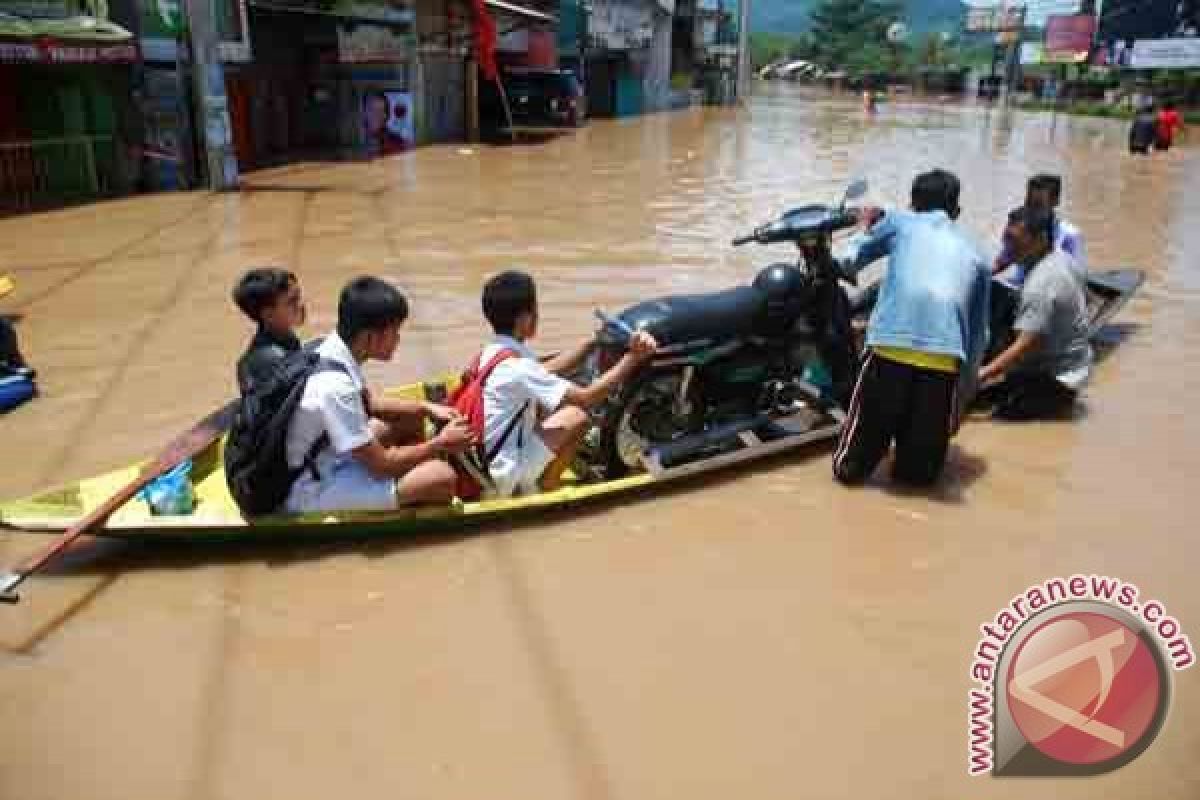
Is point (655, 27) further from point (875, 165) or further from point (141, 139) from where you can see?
point (141, 139)

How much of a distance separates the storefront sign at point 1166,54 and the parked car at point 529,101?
109ft

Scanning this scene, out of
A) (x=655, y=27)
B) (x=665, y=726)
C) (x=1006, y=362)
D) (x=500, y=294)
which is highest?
(x=655, y=27)

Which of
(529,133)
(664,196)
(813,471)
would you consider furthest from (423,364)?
(529,133)

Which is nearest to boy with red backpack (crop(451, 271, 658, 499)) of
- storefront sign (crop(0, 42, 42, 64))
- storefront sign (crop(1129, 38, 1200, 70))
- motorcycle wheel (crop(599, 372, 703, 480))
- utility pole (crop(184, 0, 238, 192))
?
motorcycle wheel (crop(599, 372, 703, 480))

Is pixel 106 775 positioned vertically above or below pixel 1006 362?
below

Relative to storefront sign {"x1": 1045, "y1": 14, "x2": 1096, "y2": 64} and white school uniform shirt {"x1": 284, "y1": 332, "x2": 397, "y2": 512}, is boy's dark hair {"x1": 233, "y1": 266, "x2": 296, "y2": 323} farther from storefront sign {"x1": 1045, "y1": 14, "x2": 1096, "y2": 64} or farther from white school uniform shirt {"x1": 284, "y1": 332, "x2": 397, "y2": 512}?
storefront sign {"x1": 1045, "y1": 14, "x2": 1096, "y2": 64}

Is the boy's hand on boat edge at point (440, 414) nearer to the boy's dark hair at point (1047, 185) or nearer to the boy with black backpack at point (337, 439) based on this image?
the boy with black backpack at point (337, 439)

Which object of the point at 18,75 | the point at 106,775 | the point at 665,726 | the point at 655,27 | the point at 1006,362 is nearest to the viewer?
the point at 106,775

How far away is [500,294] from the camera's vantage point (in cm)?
391

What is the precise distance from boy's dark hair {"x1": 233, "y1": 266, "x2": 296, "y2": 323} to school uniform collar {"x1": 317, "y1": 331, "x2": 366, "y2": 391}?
0.42 meters

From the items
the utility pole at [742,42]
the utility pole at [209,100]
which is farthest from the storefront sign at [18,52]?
the utility pole at [742,42]

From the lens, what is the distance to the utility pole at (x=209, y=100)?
14305 millimetres

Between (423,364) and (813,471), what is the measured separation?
3150 mm

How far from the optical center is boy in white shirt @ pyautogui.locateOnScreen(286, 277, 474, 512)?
358cm
